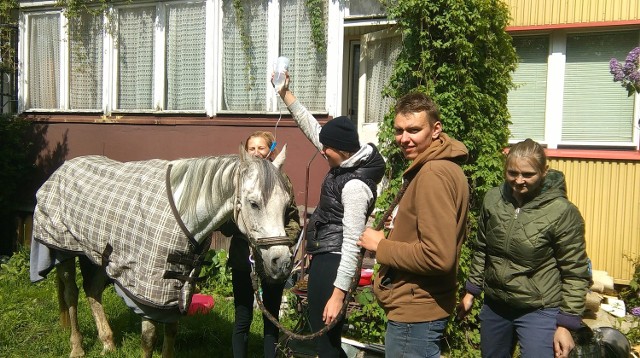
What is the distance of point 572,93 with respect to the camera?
6.49 m

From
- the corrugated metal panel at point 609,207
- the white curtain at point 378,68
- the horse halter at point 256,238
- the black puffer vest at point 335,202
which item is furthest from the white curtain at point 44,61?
the corrugated metal panel at point 609,207

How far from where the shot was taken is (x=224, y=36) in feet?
25.4

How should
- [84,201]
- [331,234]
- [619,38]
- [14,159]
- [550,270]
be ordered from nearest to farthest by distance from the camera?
[550,270] → [331,234] → [84,201] → [619,38] → [14,159]

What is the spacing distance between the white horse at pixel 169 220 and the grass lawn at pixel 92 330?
109 centimetres

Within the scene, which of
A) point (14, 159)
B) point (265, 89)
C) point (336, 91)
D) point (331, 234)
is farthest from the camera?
point (14, 159)

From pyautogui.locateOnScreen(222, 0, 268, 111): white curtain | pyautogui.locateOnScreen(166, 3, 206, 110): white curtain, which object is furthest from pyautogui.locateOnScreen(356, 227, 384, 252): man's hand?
pyautogui.locateOnScreen(166, 3, 206, 110): white curtain

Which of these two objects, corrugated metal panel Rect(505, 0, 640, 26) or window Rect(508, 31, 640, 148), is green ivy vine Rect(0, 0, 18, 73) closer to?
corrugated metal panel Rect(505, 0, 640, 26)

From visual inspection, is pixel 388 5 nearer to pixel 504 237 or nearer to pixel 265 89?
pixel 265 89

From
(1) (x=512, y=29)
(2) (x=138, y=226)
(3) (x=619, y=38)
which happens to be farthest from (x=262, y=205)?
(3) (x=619, y=38)

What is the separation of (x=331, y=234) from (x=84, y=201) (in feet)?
6.69

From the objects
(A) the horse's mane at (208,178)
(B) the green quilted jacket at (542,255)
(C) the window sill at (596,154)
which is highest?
(C) the window sill at (596,154)

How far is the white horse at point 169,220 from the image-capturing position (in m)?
3.35

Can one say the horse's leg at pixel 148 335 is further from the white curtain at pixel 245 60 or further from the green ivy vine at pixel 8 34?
the green ivy vine at pixel 8 34

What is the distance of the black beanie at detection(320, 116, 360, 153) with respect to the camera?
3188 mm
